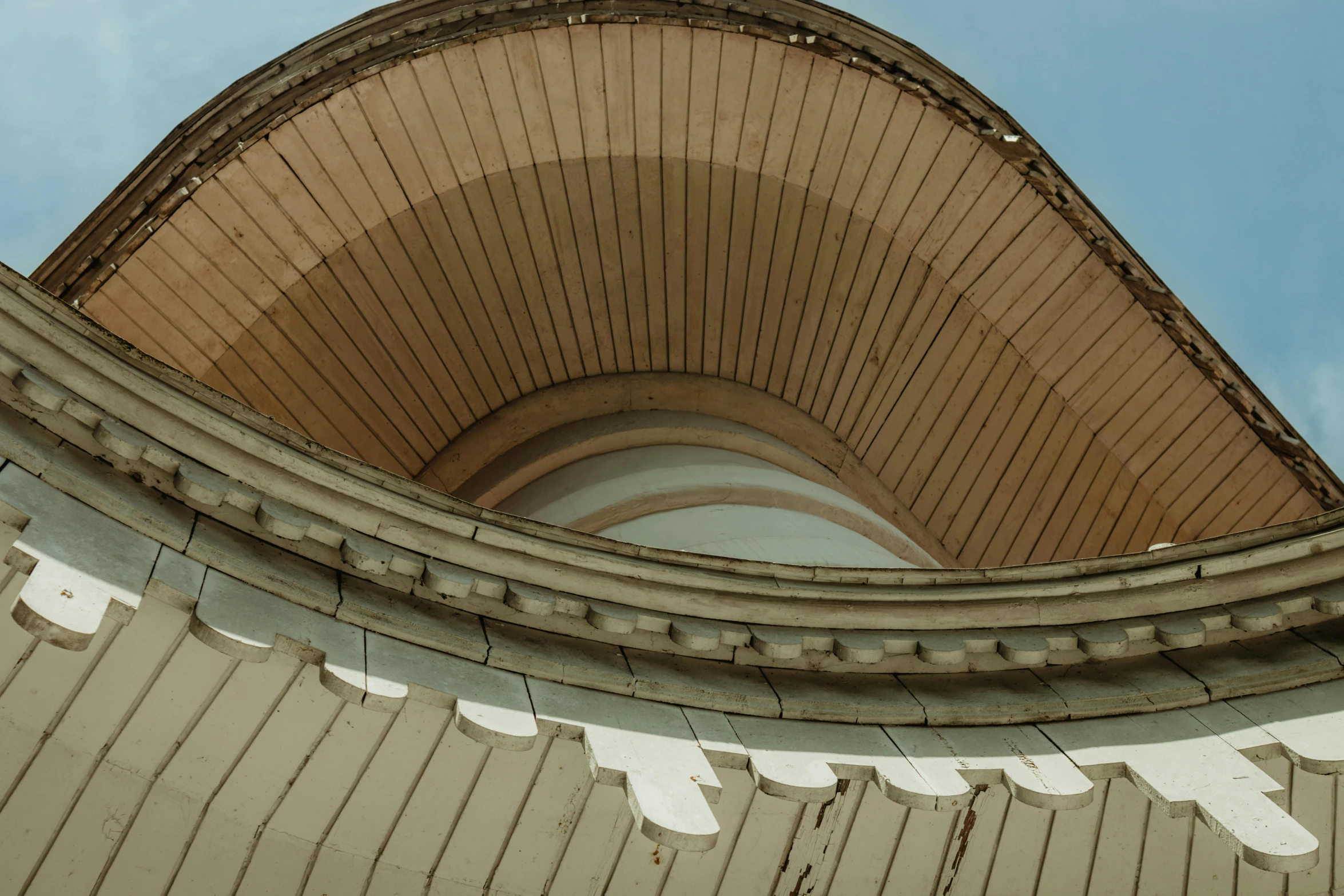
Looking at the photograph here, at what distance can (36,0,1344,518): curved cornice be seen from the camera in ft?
21.1

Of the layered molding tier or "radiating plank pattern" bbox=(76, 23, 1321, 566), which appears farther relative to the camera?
"radiating plank pattern" bbox=(76, 23, 1321, 566)

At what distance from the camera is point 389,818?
3.30 meters

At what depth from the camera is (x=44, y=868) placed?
10.2 feet

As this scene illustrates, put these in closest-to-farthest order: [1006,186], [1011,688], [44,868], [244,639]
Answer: [244,639], [44,868], [1011,688], [1006,186]

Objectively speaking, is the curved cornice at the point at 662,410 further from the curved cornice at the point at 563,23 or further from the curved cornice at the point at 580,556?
the curved cornice at the point at 580,556

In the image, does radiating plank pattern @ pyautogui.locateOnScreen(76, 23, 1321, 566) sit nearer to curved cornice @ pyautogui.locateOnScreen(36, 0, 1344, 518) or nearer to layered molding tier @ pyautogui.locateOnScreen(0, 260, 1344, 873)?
curved cornice @ pyautogui.locateOnScreen(36, 0, 1344, 518)

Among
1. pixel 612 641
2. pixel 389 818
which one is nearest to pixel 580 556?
pixel 612 641

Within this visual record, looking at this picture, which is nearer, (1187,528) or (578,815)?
(578,815)

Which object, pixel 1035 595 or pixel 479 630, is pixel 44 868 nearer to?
pixel 479 630

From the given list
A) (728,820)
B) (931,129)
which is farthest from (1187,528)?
(728,820)

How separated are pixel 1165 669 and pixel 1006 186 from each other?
379 cm

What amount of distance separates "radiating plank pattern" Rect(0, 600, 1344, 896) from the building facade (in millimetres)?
12

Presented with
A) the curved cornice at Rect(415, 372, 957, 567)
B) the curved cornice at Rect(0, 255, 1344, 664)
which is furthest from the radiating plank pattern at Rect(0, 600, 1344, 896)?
the curved cornice at Rect(415, 372, 957, 567)

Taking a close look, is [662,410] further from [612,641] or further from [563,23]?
[612,641]
